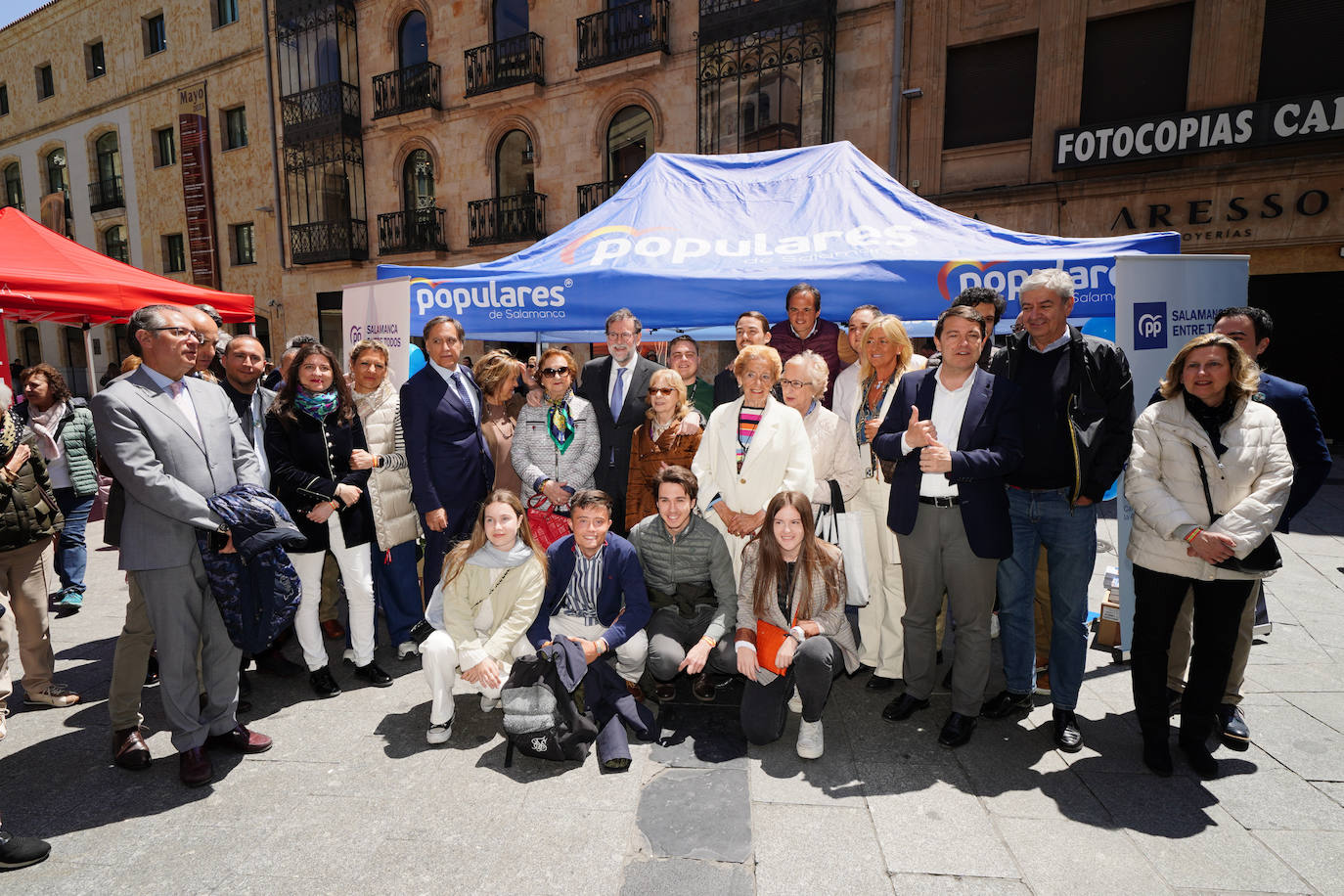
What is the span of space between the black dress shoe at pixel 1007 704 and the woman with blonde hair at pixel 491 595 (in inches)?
100

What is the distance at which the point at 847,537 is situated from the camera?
4020 millimetres

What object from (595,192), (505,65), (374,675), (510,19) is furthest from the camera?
(510,19)

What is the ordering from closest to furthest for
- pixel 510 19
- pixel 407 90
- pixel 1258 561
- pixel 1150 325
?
pixel 1258 561 < pixel 1150 325 < pixel 510 19 < pixel 407 90

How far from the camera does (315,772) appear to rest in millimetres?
3305

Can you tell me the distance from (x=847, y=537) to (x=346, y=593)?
3052 mm

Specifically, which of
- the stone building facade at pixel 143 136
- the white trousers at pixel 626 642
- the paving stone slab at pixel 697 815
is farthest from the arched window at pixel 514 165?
the paving stone slab at pixel 697 815

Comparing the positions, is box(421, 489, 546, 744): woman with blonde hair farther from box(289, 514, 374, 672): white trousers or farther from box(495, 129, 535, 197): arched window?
box(495, 129, 535, 197): arched window

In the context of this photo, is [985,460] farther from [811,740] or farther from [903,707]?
[811,740]

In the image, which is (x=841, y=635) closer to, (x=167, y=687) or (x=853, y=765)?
(x=853, y=765)

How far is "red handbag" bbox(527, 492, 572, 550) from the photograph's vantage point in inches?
185

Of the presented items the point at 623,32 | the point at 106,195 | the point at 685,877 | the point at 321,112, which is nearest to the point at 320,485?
the point at 685,877

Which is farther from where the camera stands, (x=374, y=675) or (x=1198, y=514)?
(x=374, y=675)

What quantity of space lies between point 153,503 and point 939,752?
12.7 feet

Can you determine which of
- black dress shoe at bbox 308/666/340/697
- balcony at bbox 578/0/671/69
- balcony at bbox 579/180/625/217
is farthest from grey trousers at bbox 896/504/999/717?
balcony at bbox 578/0/671/69
